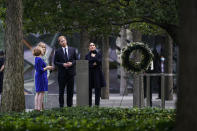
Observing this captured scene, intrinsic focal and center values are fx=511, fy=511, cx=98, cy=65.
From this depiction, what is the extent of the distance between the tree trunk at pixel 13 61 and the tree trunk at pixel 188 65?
242 inches

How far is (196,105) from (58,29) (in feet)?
21.7

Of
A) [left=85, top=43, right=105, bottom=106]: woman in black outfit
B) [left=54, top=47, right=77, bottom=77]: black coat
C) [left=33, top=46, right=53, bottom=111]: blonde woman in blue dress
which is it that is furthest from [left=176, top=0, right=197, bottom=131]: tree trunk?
[left=85, top=43, right=105, bottom=106]: woman in black outfit

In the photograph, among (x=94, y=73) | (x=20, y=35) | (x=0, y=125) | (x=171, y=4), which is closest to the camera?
(x=0, y=125)

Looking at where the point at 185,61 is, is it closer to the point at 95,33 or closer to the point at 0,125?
the point at 0,125

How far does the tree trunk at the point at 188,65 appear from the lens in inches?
220

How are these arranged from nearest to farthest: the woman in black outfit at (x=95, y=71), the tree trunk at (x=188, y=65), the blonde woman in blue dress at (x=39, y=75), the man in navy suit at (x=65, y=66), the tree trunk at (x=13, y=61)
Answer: the tree trunk at (x=188, y=65)
the tree trunk at (x=13, y=61)
the blonde woman in blue dress at (x=39, y=75)
the man in navy suit at (x=65, y=66)
the woman in black outfit at (x=95, y=71)

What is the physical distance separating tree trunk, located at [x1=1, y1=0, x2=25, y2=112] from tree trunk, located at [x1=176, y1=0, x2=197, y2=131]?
614 centimetres

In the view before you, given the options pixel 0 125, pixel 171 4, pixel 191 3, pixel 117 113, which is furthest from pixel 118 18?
pixel 191 3

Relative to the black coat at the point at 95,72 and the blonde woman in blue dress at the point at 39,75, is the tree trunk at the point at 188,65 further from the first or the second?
the black coat at the point at 95,72

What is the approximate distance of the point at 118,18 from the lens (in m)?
9.88

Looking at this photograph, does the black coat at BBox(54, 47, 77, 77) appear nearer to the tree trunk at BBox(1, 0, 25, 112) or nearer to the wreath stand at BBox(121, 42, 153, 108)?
the wreath stand at BBox(121, 42, 153, 108)

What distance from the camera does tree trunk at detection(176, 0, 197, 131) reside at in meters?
Answer: 5.58

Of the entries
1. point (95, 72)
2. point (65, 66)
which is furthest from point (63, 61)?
point (95, 72)

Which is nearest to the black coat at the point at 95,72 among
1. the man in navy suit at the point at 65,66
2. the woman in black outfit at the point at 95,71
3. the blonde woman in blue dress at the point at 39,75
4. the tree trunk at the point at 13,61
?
the woman in black outfit at the point at 95,71
